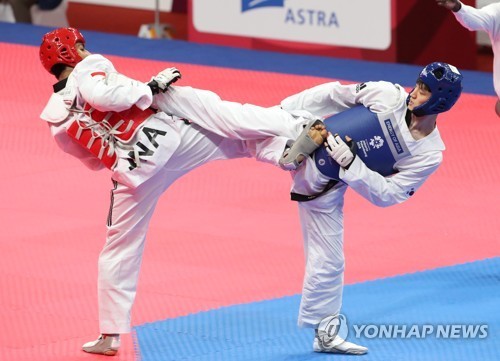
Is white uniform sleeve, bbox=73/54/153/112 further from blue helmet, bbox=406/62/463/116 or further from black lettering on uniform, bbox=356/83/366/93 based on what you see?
blue helmet, bbox=406/62/463/116

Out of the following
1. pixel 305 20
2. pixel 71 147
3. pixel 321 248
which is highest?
pixel 71 147

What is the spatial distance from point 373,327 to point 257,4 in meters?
7.96

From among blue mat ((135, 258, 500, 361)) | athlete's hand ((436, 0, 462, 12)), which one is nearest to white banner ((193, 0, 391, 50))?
athlete's hand ((436, 0, 462, 12))

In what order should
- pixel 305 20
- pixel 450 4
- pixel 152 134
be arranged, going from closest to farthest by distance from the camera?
pixel 152 134, pixel 450 4, pixel 305 20

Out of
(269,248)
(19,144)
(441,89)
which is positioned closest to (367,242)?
(269,248)

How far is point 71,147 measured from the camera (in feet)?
20.6

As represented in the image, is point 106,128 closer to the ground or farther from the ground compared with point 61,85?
closer to the ground

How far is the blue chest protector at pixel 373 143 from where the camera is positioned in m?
6.07

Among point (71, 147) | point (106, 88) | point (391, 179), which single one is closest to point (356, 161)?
point (391, 179)

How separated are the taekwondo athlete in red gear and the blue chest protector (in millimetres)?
239

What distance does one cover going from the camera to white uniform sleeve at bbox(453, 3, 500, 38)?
7973mm

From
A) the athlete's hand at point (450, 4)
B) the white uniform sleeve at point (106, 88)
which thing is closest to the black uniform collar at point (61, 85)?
the white uniform sleeve at point (106, 88)

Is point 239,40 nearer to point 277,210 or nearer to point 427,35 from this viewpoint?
point 427,35

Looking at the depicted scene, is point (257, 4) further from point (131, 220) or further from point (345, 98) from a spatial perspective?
point (131, 220)
